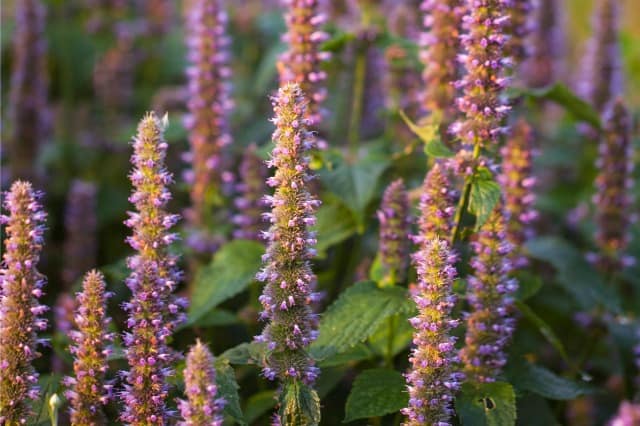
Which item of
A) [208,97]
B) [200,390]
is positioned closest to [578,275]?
[208,97]

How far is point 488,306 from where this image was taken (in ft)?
10.7

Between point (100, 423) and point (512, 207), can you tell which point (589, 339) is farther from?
point (100, 423)

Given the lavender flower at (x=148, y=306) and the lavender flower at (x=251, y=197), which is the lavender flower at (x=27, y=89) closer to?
the lavender flower at (x=251, y=197)

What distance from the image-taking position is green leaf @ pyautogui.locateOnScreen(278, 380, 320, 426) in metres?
2.89

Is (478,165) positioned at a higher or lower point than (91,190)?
lower

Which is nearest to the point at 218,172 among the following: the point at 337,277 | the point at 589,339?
the point at 337,277

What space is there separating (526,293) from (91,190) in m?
2.84

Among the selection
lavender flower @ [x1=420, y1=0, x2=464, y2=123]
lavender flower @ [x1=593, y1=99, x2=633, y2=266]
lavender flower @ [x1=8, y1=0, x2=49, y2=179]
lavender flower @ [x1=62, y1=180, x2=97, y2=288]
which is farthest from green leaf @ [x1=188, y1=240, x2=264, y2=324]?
lavender flower @ [x1=8, y1=0, x2=49, y2=179]

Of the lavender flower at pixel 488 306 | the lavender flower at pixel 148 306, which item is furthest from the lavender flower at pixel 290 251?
the lavender flower at pixel 488 306

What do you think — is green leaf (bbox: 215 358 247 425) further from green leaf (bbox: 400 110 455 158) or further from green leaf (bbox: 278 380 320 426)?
green leaf (bbox: 400 110 455 158)

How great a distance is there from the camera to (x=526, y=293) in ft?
13.0

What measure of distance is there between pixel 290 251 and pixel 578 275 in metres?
2.21

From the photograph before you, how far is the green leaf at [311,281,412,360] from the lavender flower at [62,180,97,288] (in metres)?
2.32

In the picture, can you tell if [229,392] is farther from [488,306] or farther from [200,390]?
[488,306]
